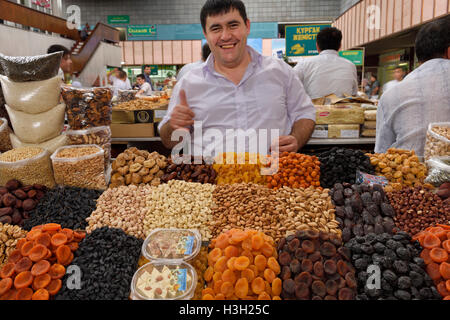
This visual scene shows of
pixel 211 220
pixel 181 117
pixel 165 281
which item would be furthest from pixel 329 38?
pixel 165 281

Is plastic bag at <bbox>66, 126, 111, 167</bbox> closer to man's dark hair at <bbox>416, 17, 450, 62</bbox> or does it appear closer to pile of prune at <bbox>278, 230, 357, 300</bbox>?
pile of prune at <bbox>278, 230, 357, 300</bbox>

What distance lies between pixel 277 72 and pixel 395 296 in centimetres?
136

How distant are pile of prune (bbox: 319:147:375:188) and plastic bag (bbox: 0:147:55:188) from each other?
133 cm

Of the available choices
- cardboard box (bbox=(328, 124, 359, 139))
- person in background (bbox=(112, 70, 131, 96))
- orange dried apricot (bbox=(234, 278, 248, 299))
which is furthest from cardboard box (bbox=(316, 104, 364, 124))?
person in background (bbox=(112, 70, 131, 96))

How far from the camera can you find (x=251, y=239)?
103cm

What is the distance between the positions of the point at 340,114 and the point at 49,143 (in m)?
2.32

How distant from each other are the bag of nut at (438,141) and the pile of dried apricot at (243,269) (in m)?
1.10

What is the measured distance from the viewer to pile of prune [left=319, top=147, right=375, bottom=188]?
154 cm

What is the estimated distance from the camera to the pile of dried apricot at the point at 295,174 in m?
1.50

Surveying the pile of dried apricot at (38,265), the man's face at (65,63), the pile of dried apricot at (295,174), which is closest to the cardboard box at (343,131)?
the pile of dried apricot at (295,174)

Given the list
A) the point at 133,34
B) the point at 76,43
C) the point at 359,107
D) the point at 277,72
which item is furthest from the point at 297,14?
the point at 277,72

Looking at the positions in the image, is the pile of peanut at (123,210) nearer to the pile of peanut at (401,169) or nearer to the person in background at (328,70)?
the pile of peanut at (401,169)

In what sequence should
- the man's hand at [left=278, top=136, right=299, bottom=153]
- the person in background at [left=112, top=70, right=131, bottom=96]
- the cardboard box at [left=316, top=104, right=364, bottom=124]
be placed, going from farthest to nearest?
1. the person in background at [left=112, top=70, right=131, bottom=96]
2. the cardboard box at [left=316, top=104, right=364, bottom=124]
3. the man's hand at [left=278, top=136, right=299, bottom=153]
